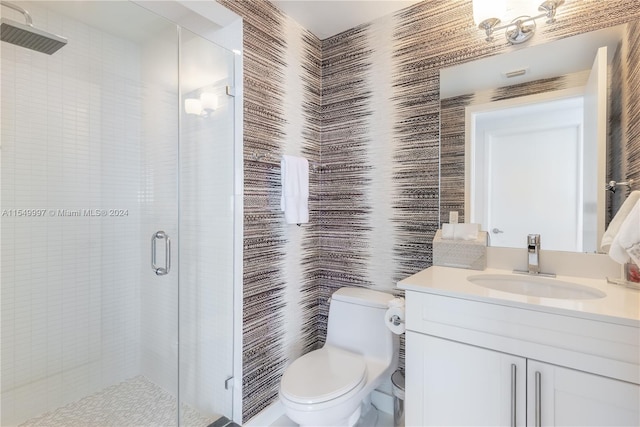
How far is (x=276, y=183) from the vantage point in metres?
1.84

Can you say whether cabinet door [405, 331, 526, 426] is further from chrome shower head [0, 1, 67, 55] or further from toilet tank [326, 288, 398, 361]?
chrome shower head [0, 1, 67, 55]

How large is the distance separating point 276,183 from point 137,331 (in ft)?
4.40

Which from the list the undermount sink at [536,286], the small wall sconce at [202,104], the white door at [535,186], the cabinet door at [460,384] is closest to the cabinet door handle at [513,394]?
the cabinet door at [460,384]

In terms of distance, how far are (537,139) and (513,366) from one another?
3.29 ft

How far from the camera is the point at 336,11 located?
1827 mm

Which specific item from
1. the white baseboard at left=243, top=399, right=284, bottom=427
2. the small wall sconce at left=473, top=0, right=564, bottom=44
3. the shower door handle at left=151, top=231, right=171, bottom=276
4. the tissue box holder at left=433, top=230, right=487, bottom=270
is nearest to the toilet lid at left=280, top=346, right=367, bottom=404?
the white baseboard at left=243, top=399, right=284, bottom=427

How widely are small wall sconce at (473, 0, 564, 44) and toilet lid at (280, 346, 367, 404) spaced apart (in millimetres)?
1739

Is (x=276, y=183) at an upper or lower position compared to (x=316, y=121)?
lower

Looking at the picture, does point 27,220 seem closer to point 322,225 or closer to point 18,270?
point 18,270

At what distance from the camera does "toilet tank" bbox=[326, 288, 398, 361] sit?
1710 mm

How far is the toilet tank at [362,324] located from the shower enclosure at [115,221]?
61 centimetres

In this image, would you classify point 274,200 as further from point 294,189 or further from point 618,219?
point 618,219

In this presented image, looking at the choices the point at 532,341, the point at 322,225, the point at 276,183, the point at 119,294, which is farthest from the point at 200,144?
the point at 532,341

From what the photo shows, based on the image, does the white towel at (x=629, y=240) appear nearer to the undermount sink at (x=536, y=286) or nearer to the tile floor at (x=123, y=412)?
the undermount sink at (x=536, y=286)
